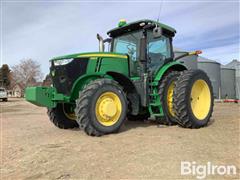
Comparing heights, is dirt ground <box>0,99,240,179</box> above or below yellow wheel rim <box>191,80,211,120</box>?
below

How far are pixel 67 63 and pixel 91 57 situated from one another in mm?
492

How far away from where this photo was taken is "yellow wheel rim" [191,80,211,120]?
5.77m

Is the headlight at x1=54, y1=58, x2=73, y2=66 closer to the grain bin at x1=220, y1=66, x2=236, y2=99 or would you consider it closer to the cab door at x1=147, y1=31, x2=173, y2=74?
the cab door at x1=147, y1=31, x2=173, y2=74

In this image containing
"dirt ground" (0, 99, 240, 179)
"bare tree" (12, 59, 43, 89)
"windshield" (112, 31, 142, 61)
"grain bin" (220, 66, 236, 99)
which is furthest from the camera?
"bare tree" (12, 59, 43, 89)

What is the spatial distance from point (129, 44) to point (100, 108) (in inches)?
84.0

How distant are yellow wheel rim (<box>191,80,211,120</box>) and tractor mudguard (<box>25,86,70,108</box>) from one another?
9.58 feet

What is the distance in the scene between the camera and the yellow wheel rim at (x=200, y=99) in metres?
5.77

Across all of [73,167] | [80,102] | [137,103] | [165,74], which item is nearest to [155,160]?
[73,167]

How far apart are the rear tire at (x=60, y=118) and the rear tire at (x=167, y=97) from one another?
7.17 feet

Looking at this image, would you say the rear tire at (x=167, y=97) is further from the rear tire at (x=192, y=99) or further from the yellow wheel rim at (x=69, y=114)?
the yellow wheel rim at (x=69, y=114)

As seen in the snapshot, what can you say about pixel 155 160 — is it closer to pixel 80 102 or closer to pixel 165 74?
pixel 80 102

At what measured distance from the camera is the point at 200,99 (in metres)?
6.04

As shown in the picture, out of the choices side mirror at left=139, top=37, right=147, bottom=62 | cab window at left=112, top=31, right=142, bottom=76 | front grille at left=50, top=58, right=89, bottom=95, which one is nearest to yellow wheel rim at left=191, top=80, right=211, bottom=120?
side mirror at left=139, top=37, right=147, bottom=62

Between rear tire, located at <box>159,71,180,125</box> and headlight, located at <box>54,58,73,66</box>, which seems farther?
rear tire, located at <box>159,71,180,125</box>
